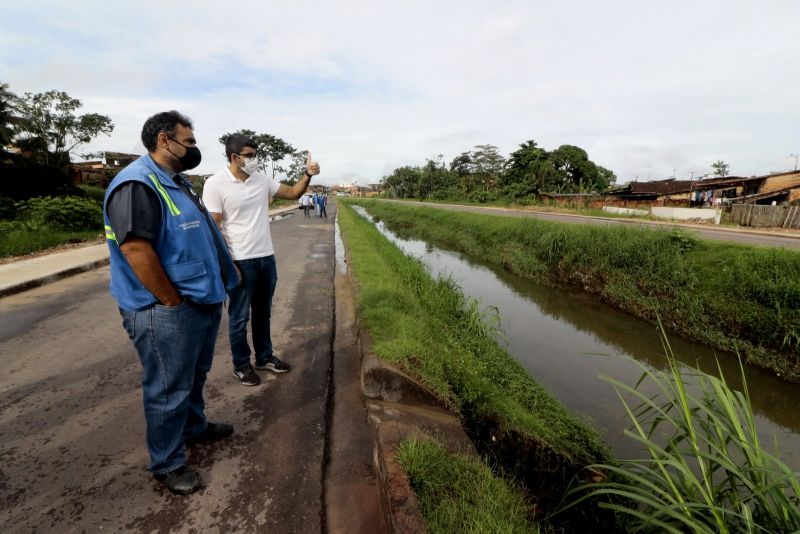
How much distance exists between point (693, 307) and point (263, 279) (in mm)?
6596

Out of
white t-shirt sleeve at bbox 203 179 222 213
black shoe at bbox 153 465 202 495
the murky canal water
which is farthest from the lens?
the murky canal water

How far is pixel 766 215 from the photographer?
1540cm

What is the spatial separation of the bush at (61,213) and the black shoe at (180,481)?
11.2 m

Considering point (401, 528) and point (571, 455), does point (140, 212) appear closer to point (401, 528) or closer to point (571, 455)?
point (401, 528)

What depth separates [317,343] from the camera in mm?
3871

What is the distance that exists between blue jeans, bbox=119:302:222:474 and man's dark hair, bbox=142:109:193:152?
798mm

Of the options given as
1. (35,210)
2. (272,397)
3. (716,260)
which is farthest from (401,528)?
(35,210)

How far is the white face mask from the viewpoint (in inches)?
108

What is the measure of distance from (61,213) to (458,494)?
502 inches

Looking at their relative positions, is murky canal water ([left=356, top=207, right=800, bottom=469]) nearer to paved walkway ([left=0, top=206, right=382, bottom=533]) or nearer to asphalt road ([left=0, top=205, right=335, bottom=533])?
paved walkway ([left=0, top=206, right=382, bottom=533])


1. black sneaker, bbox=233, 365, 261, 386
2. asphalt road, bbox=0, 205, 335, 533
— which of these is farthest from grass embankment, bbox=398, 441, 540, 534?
black sneaker, bbox=233, 365, 261, 386

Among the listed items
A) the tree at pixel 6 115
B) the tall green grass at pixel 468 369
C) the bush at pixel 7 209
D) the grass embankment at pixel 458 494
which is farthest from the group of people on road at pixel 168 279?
the tree at pixel 6 115

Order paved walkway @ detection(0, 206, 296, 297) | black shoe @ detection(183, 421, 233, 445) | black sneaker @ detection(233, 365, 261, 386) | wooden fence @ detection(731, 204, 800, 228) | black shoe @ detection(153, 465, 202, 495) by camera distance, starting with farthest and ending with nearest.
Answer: wooden fence @ detection(731, 204, 800, 228)
paved walkway @ detection(0, 206, 296, 297)
black sneaker @ detection(233, 365, 261, 386)
black shoe @ detection(183, 421, 233, 445)
black shoe @ detection(153, 465, 202, 495)

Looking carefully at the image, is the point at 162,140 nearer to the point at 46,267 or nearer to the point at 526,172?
the point at 46,267
